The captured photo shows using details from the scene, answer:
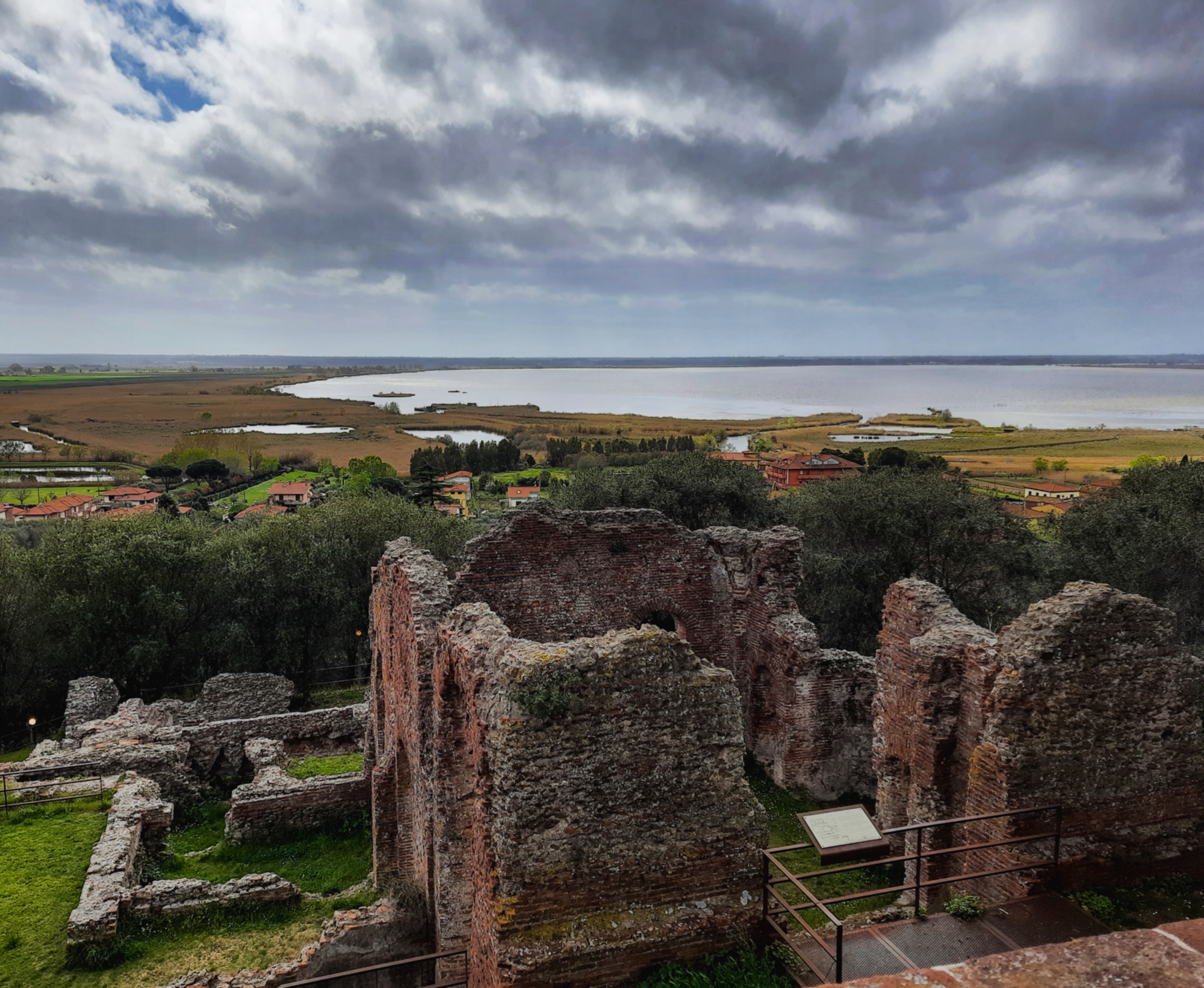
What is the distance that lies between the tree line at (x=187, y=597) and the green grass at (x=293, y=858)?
40.2 ft

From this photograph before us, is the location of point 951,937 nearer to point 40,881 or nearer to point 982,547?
point 40,881

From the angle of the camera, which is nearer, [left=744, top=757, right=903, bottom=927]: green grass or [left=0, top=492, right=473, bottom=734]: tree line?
[left=744, top=757, right=903, bottom=927]: green grass

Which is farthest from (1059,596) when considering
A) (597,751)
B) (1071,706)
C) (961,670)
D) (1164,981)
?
(597,751)

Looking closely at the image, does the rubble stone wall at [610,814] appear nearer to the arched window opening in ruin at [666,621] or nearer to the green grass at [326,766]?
the arched window opening in ruin at [666,621]

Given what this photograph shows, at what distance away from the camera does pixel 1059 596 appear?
349 inches

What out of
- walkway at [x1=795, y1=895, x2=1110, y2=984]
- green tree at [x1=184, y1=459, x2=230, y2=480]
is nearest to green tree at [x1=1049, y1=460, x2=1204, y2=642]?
walkway at [x1=795, y1=895, x2=1110, y2=984]

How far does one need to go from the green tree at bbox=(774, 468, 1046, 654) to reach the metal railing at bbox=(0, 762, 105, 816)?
2203cm

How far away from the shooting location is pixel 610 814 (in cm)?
654

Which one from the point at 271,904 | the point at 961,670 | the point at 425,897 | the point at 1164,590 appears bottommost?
the point at 271,904

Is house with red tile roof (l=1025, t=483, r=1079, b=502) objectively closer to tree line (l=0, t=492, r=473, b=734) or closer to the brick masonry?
tree line (l=0, t=492, r=473, b=734)

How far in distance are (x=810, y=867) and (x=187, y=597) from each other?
24350 millimetres

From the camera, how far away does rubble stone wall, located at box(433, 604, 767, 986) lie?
6.38 m

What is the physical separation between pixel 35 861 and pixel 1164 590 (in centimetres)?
3010

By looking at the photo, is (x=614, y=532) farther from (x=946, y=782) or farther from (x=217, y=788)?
(x=217, y=788)
